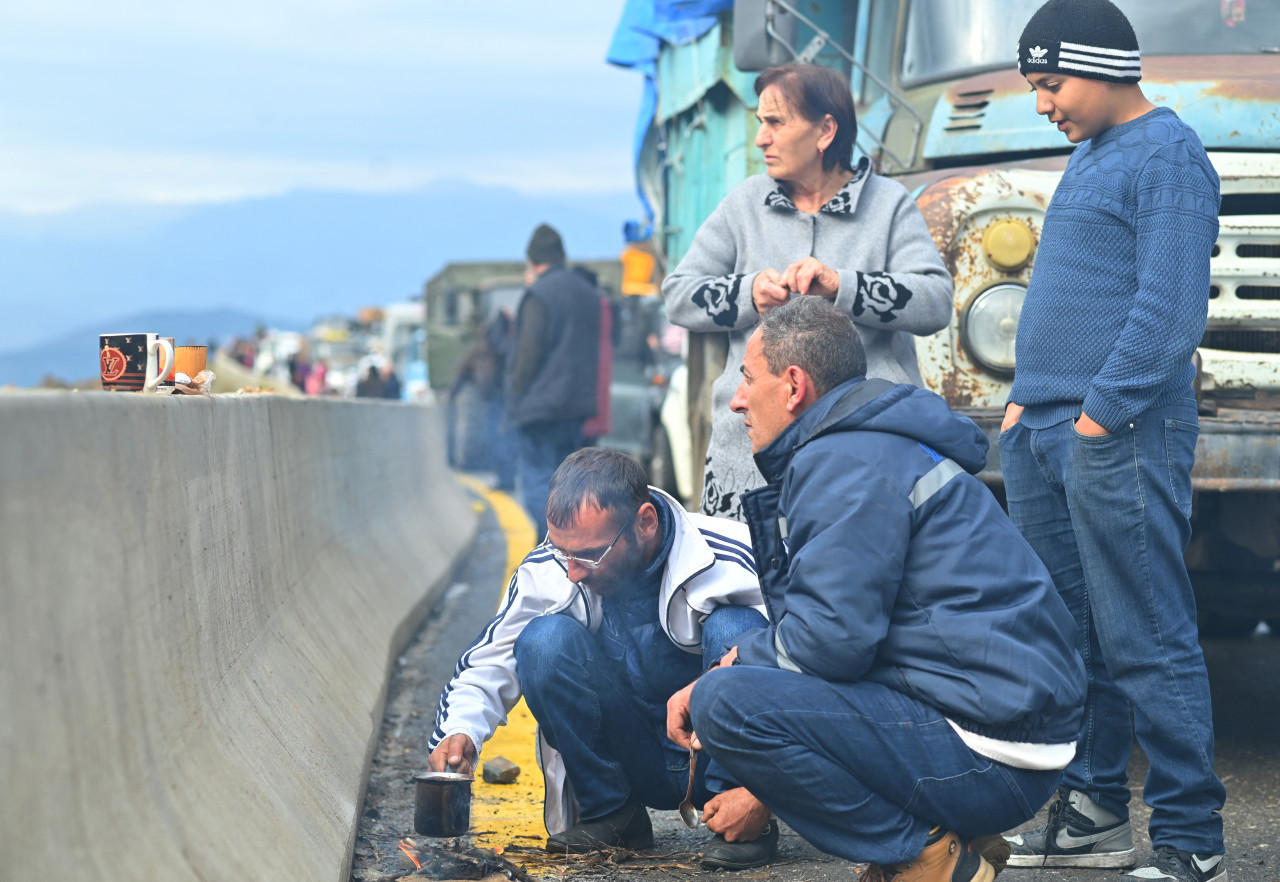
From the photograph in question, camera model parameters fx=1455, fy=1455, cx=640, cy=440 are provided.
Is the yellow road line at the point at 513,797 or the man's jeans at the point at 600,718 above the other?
the man's jeans at the point at 600,718

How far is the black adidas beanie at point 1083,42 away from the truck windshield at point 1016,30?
6.34 feet

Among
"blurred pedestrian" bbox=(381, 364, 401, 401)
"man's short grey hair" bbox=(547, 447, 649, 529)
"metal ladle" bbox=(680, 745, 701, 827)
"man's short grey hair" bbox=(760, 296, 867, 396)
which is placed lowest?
"blurred pedestrian" bbox=(381, 364, 401, 401)

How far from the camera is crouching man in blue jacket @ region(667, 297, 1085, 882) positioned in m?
2.84

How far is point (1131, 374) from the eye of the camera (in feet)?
10.9

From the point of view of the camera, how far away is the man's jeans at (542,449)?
8219 mm

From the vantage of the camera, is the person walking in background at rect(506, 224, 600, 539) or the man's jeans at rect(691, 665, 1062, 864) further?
the person walking in background at rect(506, 224, 600, 539)

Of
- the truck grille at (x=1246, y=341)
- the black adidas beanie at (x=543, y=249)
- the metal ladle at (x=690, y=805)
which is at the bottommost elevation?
the metal ladle at (x=690, y=805)

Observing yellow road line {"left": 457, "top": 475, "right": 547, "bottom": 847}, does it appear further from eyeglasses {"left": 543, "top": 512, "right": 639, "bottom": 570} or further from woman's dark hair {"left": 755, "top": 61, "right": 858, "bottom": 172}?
woman's dark hair {"left": 755, "top": 61, "right": 858, "bottom": 172}

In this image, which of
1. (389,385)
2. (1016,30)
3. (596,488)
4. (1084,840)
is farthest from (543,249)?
(389,385)

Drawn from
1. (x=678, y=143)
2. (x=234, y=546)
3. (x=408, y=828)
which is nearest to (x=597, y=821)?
(x=408, y=828)

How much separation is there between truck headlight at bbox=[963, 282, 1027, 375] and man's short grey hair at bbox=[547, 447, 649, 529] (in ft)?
5.20

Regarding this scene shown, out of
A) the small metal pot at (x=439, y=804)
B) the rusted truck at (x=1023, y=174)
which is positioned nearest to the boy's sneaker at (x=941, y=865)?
the small metal pot at (x=439, y=804)

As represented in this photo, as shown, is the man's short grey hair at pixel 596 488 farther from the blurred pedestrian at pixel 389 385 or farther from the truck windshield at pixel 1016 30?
the blurred pedestrian at pixel 389 385

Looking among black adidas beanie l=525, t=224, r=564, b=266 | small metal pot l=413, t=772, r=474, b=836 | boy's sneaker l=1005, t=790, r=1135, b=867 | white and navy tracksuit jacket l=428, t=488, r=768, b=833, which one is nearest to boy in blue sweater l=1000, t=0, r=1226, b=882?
boy's sneaker l=1005, t=790, r=1135, b=867
